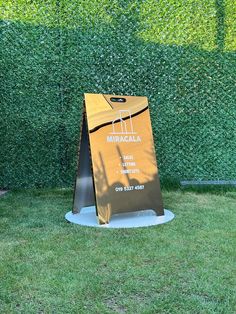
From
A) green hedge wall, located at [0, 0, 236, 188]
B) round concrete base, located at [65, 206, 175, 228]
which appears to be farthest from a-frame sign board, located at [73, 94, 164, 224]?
green hedge wall, located at [0, 0, 236, 188]

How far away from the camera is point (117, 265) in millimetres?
Result: 2279

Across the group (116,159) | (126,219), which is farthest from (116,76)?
(126,219)

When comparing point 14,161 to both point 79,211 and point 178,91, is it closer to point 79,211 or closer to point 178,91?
point 79,211

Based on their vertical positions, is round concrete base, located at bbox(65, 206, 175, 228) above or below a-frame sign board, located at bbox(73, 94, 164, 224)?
below

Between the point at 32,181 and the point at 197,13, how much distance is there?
3.29 metres

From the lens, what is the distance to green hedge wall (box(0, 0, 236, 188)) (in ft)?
15.6

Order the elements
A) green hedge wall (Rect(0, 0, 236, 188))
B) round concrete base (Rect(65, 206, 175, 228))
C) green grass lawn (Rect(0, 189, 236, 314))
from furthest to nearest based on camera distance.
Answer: green hedge wall (Rect(0, 0, 236, 188))
round concrete base (Rect(65, 206, 175, 228))
green grass lawn (Rect(0, 189, 236, 314))

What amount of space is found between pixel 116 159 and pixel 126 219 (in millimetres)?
572

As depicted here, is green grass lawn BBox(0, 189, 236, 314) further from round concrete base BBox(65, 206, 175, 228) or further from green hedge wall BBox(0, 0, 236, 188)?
green hedge wall BBox(0, 0, 236, 188)

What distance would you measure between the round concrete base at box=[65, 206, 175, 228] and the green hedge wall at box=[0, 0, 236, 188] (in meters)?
1.50

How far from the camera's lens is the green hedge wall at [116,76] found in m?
4.77

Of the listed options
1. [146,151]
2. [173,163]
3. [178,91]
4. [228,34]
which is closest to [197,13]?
[228,34]

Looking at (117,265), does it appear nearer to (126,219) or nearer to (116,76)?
(126,219)

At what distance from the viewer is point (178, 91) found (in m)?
5.08
